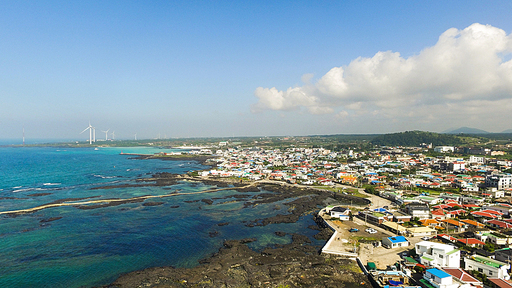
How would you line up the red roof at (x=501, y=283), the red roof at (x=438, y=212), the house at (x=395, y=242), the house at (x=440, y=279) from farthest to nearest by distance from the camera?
the red roof at (x=438, y=212) < the house at (x=395, y=242) < the red roof at (x=501, y=283) < the house at (x=440, y=279)

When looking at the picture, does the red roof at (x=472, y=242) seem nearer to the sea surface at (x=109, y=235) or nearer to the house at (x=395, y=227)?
the house at (x=395, y=227)

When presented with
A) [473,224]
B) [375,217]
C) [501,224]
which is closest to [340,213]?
[375,217]

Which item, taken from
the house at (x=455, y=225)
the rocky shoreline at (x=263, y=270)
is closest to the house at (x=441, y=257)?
the rocky shoreline at (x=263, y=270)

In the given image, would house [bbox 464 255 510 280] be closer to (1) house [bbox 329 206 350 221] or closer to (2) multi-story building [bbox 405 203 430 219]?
(2) multi-story building [bbox 405 203 430 219]

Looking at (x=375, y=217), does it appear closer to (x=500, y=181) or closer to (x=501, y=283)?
(x=501, y=283)

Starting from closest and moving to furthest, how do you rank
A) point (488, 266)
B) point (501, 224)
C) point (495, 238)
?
point (488, 266)
point (495, 238)
point (501, 224)

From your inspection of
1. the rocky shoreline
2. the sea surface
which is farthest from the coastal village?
the sea surface

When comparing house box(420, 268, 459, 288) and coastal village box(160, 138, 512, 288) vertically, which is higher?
house box(420, 268, 459, 288)

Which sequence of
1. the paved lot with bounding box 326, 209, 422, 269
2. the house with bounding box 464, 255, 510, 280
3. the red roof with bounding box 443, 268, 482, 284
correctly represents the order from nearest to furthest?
the red roof with bounding box 443, 268, 482, 284
the house with bounding box 464, 255, 510, 280
the paved lot with bounding box 326, 209, 422, 269
